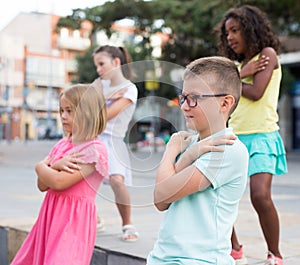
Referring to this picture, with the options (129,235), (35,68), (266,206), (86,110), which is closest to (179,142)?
(86,110)

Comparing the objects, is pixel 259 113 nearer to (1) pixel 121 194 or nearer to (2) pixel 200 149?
(1) pixel 121 194

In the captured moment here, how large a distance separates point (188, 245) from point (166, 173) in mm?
253

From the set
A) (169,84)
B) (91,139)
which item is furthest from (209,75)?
(91,139)

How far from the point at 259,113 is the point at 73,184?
115 centimetres

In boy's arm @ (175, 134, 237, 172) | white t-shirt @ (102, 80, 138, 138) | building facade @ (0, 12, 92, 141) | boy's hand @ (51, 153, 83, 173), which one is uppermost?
building facade @ (0, 12, 92, 141)

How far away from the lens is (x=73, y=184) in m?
2.77

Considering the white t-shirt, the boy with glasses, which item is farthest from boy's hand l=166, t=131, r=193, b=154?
the white t-shirt

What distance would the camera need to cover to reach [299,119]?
84.3 feet

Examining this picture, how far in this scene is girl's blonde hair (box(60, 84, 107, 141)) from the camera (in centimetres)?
271

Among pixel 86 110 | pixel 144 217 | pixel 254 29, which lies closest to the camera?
pixel 86 110

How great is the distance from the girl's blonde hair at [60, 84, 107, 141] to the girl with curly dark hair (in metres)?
0.85

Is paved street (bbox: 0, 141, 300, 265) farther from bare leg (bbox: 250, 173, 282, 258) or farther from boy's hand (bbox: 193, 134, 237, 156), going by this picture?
boy's hand (bbox: 193, 134, 237, 156)

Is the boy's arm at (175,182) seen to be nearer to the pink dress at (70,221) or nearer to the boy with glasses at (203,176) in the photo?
the boy with glasses at (203,176)

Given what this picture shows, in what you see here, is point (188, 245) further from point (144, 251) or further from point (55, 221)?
point (144, 251)
